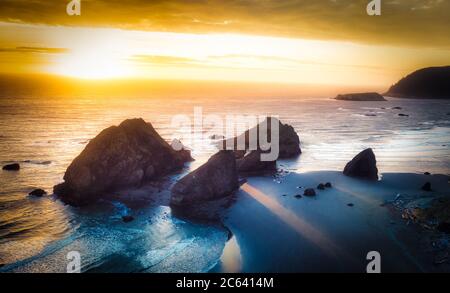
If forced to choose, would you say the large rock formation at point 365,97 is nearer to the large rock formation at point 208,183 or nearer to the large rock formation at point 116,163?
the large rock formation at point 116,163

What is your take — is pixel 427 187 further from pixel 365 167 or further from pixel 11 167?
pixel 11 167

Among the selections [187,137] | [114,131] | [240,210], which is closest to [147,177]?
[114,131]

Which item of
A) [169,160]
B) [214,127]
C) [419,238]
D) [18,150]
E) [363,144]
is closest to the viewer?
[419,238]

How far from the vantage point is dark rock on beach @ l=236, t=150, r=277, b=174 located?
3155 cm

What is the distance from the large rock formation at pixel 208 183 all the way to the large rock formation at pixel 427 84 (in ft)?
455

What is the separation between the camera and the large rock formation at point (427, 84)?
431ft

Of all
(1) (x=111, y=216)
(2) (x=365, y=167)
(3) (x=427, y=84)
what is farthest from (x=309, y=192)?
(3) (x=427, y=84)

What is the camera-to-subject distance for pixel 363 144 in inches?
1896

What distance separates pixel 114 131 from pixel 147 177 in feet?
17.0

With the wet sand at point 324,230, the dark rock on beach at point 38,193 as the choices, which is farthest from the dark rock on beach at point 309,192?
the dark rock on beach at point 38,193

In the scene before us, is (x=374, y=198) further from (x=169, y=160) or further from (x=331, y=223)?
(x=169, y=160)

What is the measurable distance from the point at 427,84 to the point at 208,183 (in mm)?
154347

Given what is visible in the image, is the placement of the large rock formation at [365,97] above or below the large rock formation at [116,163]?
above

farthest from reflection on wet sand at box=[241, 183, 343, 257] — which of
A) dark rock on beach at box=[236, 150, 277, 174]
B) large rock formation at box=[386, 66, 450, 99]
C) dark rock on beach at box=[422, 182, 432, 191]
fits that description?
large rock formation at box=[386, 66, 450, 99]
